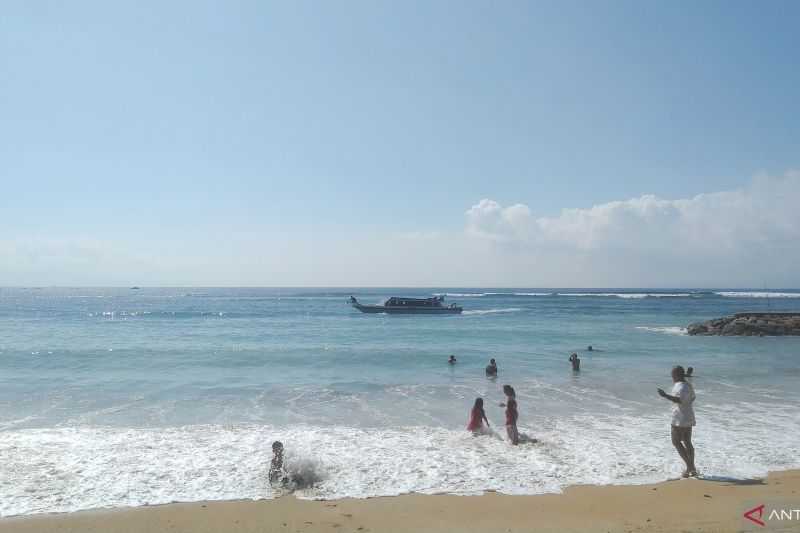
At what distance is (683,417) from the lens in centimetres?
862

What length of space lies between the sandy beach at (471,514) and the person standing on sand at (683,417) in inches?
22.2

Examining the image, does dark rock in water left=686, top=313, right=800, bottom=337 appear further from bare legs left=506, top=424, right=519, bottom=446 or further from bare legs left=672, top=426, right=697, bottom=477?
bare legs left=672, top=426, right=697, bottom=477

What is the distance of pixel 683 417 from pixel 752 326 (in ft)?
119

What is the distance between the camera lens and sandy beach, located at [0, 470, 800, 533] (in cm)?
683

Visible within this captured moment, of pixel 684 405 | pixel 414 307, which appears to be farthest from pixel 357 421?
pixel 414 307

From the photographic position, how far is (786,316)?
4156cm

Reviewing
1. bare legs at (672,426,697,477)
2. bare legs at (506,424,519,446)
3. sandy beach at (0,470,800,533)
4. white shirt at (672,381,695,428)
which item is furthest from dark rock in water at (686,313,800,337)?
sandy beach at (0,470,800,533)

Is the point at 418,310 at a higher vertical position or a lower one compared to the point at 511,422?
lower

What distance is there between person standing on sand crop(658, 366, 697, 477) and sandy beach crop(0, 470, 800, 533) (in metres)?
0.57

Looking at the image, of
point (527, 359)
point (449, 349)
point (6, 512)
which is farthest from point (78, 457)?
point (449, 349)

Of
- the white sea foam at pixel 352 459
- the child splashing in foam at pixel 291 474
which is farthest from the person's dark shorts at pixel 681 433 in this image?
the child splashing in foam at pixel 291 474

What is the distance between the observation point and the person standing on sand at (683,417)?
859cm

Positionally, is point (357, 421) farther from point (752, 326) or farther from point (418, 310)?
point (418, 310)

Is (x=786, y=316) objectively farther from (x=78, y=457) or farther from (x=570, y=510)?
(x=78, y=457)
